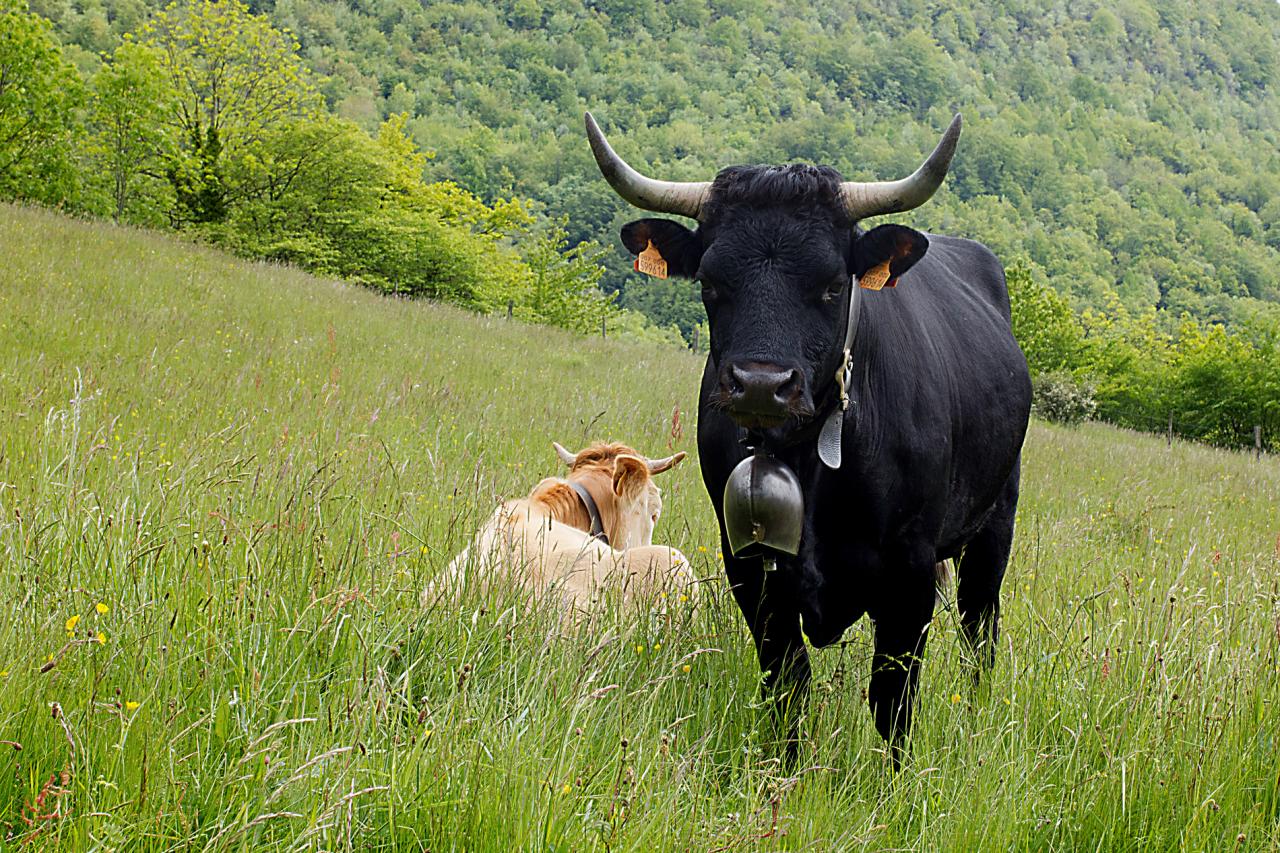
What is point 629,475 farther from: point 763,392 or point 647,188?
Answer: point 763,392

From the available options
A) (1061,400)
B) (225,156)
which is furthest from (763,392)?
(225,156)

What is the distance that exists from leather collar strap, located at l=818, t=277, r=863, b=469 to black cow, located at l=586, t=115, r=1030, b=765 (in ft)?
0.11

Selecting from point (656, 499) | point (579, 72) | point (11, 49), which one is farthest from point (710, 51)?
point (656, 499)

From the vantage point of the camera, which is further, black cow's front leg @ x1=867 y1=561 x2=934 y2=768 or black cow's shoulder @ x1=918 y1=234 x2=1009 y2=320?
black cow's shoulder @ x1=918 y1=234 x2=1009 y2=320

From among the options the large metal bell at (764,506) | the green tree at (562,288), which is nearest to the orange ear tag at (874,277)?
the large metal bell at (764,506)

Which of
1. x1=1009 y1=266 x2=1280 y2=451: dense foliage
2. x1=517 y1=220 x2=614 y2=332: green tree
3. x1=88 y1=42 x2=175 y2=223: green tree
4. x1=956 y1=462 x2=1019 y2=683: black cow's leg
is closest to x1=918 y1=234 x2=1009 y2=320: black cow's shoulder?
x1=956 y1=462 x2=1019 y2=683: black cow's leg

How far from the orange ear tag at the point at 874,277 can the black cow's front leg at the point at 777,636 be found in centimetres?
101

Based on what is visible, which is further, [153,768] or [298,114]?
[298,114]

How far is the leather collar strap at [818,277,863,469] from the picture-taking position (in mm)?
3137

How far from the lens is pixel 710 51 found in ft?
614

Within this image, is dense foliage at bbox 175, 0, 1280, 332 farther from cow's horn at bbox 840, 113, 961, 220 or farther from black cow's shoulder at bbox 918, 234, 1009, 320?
cow's horn at bbox 840, 113, 961, 220

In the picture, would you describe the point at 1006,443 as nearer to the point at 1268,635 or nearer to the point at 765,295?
the point at 1268,635

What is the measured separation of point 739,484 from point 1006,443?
2.02 meters

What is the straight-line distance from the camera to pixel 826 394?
10.4ft
